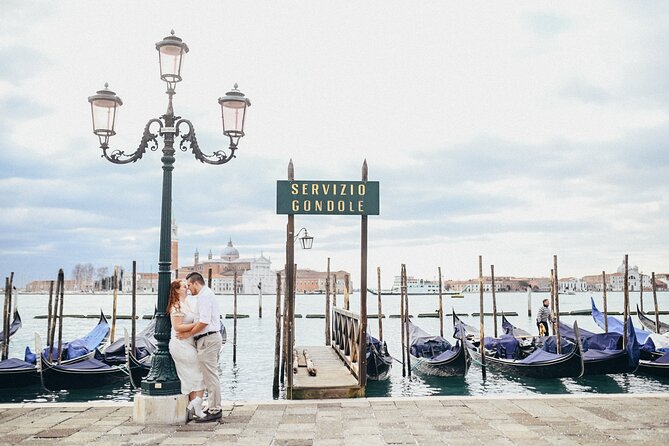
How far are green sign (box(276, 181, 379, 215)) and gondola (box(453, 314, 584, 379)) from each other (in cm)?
633

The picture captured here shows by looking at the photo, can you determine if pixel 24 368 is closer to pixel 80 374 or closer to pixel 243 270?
pixel 80 374

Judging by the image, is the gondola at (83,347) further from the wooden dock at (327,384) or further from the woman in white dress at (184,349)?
the woman in white dress at (184,349)

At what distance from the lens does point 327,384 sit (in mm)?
6898

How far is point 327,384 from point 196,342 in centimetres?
242

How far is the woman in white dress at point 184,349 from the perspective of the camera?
15.7ft

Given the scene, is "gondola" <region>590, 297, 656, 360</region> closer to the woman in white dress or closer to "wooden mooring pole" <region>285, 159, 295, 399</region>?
"wooden mooring pole" <region>285, 159, 295, 399</region>

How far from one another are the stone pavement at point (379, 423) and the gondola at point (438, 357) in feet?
20.5

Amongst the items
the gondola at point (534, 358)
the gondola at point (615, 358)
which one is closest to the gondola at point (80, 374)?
the gondola at point (534, 358)

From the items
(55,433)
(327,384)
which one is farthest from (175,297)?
(327,384)

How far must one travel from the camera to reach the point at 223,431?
4.47 metres

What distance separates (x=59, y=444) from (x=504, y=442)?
2.99 m

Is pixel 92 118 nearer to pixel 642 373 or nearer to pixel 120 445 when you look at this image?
pixel 120 445

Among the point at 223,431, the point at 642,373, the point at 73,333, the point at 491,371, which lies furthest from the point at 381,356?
the point at 73,333

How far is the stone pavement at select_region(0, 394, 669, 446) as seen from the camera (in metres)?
4.21
